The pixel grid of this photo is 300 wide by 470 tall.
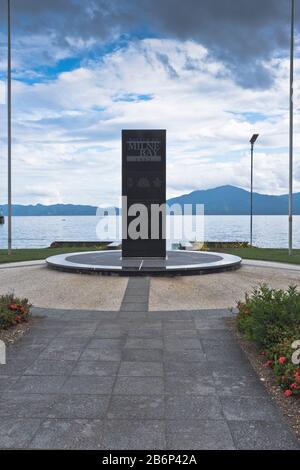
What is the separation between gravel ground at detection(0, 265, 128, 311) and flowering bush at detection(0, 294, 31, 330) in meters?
1.81

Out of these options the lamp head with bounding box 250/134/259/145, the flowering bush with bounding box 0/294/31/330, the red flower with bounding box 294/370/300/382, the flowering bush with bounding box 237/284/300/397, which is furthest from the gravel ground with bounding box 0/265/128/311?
the lamp head with bounding box 250/134/259/145

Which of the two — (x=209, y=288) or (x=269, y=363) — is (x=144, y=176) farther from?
(x=269, y=363)

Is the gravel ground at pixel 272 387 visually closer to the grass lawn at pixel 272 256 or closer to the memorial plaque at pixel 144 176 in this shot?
the memorial plaque at pixel 144 176

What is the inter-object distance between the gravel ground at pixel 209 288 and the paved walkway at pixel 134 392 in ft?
7.51

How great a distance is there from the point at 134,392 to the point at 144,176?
1311 cm

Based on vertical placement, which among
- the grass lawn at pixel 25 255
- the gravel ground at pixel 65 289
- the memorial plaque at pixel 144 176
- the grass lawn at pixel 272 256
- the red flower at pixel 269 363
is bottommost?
the red flower at pixel 269 363

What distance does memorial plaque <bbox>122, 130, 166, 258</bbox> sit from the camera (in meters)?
17.8

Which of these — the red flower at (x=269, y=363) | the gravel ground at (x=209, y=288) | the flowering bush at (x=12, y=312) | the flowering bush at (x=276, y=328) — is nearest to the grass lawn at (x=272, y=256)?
the gravel ground at (x=209, y=288)

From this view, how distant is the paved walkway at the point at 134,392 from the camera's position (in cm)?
445

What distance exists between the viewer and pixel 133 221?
17.8 metres

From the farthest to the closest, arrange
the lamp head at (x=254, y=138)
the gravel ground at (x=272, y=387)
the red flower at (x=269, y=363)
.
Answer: the lamp head at (x=254, y=138) < the red flower at (x=269, y=363) < the gravel ground at (x=272, y=387)

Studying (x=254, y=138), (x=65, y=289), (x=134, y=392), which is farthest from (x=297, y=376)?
(x=254, y=138)

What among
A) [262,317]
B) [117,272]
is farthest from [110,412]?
[117,272]

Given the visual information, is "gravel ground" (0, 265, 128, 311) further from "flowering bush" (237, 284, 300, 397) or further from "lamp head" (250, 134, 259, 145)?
"lamp head" (250, 134, 259, 145)
